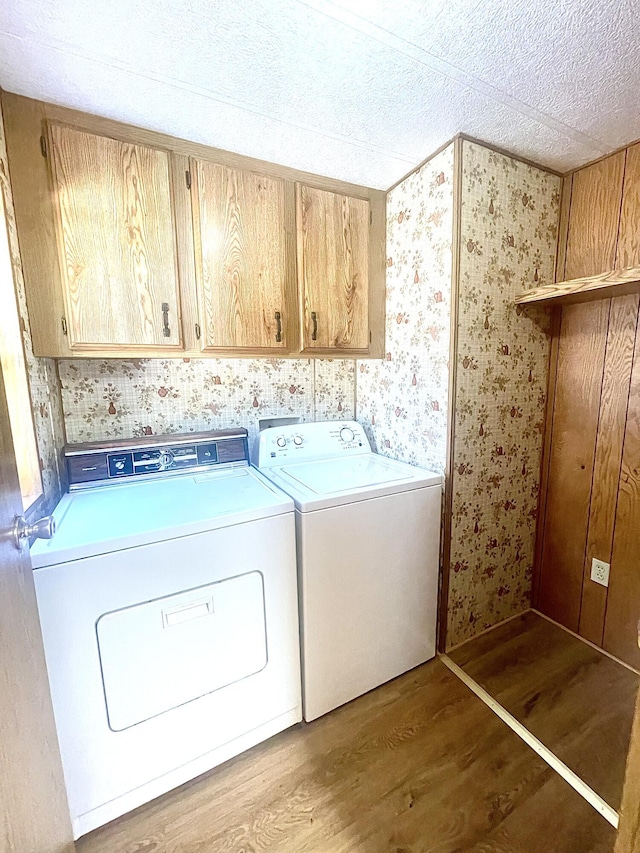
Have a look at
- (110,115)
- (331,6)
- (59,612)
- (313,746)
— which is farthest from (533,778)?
(110,115)

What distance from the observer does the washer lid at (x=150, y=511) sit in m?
1.02

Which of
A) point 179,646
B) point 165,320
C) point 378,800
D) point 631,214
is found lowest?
point 378,800

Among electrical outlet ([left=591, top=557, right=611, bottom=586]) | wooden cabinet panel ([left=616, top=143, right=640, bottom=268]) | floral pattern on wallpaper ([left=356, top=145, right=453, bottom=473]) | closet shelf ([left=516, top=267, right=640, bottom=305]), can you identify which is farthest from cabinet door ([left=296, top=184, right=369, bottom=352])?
electrical outlet ([left=591, top=557, right=611, bottom=586])

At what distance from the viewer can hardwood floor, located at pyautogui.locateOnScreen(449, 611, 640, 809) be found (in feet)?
4.24

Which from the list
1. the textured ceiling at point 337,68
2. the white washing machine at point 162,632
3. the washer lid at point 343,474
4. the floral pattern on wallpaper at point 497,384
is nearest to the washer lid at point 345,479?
the washer lid at point 343,474

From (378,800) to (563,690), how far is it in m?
0.94

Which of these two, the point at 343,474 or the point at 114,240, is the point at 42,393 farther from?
the point at 343,474

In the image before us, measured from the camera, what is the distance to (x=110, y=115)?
1.28 metres

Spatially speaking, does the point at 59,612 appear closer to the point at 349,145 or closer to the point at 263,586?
the point at 263,586

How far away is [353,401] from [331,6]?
1.63 metres

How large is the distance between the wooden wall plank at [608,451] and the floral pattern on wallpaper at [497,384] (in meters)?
0.27

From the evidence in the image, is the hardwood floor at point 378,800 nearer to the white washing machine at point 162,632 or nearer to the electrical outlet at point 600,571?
the white washing machine at point 162,632

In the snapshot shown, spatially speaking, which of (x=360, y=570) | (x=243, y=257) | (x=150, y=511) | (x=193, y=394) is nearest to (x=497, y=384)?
Answer: (x=360, y=570)

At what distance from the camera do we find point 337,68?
1.10m
